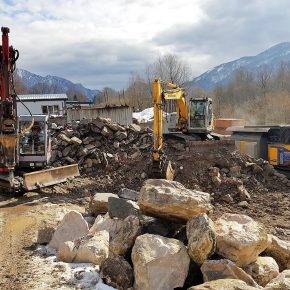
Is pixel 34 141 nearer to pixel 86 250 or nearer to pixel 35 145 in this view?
pixel 35 145

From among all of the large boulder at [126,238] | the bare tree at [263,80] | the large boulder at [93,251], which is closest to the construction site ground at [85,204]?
the large boulder at [93,251]

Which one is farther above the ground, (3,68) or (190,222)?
(3,68)

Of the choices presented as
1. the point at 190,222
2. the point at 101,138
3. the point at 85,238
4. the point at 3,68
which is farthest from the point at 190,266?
the point at 101,138

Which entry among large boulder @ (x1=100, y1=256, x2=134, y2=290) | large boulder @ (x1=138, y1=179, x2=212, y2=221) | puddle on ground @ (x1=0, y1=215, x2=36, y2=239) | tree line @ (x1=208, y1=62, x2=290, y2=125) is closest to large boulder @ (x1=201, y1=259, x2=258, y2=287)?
large boulder @ (x1=100, y1=256, x2=134, y2=290)

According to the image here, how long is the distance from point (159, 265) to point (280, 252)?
1956 millimetres

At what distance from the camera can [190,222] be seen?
18.6 feet

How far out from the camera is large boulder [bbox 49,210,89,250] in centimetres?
688

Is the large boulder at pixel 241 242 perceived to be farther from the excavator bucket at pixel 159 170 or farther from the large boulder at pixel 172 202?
the excavator bucket at pixel 159 170

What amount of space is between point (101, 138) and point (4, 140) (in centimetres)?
675

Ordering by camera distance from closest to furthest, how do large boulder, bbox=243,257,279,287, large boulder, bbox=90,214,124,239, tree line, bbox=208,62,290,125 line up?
large boulder, bbox=243,257,279,287
large boulder, bbox=90,214,124,239
tree line, bbox=208,62,290,125

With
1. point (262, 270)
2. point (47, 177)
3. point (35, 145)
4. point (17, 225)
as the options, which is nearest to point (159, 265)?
point (262, 270)

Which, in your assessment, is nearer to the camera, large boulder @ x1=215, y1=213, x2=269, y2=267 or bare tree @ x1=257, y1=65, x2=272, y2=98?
large boulder @ x1=215, y1=213, x2=269, y2=267

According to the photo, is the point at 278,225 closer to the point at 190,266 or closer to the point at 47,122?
the point at 190,266

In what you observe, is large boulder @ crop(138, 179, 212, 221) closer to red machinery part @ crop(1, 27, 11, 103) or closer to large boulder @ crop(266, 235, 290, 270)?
large boulder @ crop(266, 235, 290, 270)
